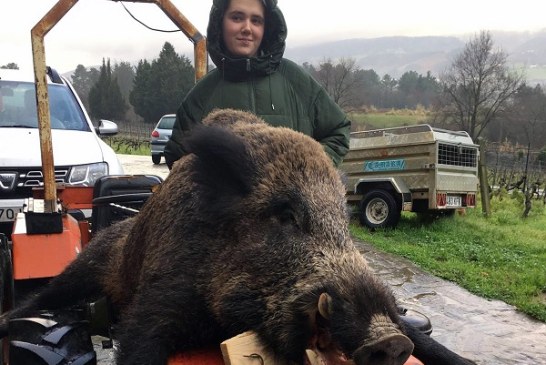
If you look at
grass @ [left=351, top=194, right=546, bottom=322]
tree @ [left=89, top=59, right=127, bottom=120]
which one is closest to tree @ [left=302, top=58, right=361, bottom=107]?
tree @ [left=89, top=59, right=127, bottom=120]

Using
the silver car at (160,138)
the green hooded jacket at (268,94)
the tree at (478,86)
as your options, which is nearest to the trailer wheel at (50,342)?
the green hooded jacket at (268,94)

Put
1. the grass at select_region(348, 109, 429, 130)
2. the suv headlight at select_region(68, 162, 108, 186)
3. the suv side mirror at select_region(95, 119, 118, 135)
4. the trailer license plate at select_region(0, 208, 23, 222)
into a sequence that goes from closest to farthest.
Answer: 1. the trailer license plate at select_region(0, 208, 23, 222)
2. the suv headlight at select_region(68, 162, 108, 186)
3. the suv side mirror at select_region(95, 119, 118, 135)
4. the grass at select_region(348, 109, 429, 130)

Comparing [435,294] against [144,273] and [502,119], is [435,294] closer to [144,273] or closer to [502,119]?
[144,273]

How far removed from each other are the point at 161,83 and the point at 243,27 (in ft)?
163

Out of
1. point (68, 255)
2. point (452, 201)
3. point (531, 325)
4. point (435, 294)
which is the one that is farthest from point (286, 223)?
point (452, 201)

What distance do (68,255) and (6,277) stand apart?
1.80 feet

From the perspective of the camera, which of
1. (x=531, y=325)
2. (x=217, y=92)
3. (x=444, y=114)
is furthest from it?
(x=444, y=114)

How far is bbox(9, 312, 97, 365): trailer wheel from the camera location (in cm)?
223

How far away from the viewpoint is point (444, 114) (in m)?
43.7

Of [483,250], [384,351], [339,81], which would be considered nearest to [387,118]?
[339,81]

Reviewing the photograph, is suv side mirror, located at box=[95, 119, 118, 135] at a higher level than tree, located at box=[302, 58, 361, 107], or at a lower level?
lower

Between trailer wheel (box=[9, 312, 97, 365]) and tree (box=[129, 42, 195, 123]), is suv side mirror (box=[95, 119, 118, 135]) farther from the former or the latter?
tree (box=[129, 42, 195, 123])

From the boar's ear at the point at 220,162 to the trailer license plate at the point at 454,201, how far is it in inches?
400

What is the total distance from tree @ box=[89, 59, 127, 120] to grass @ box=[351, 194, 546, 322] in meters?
49.8
